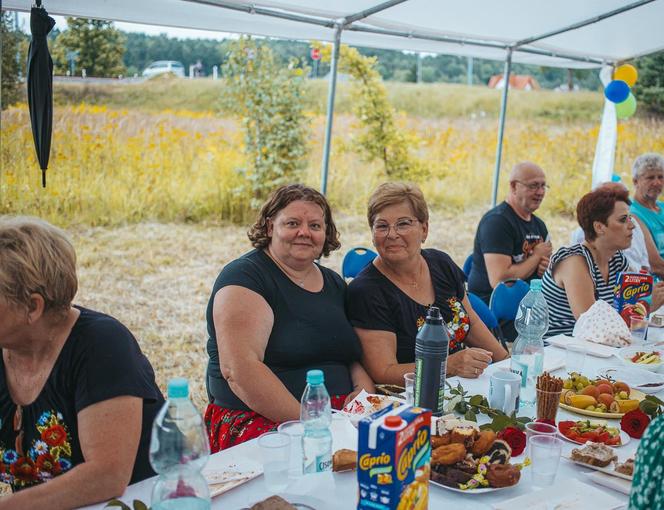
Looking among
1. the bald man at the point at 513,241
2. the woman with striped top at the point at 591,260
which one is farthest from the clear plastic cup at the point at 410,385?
the bald man at the point at 513,241

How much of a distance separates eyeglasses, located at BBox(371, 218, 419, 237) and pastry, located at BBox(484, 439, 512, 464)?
3.76 feet

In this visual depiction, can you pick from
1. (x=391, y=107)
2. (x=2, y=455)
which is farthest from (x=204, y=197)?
(x=2, y=455)

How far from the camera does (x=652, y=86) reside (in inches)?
379

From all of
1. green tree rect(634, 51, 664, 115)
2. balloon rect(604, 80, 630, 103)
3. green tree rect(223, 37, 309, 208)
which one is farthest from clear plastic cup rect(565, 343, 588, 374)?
green tree rect(634, 51, 664, 115)

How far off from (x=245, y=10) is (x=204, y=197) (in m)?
3.67

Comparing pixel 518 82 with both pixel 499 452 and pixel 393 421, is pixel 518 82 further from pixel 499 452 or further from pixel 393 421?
pixel 393 421

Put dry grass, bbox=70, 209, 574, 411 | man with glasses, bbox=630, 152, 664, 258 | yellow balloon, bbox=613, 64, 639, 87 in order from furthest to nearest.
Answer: yellow balloon, bbox=613, 64, 639, 87 → dry grass, bbox=70, 209, 574, 411 → man with glasses, bbox=630, 152, 664, 258

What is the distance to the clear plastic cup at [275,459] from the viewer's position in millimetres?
1438

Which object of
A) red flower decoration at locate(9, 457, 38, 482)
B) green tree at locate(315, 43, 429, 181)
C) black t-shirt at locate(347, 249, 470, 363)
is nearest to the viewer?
red flower decoration at locate(9, 457, 38, 482)

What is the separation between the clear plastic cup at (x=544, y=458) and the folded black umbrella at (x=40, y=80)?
2.05m

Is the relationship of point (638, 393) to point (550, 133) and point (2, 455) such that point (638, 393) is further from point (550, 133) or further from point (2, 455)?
point (550, 133)

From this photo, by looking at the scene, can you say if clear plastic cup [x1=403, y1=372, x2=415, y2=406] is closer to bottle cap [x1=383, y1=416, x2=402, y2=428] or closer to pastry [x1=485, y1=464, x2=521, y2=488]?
pastry [x1=485, y1=464, x2=521, y2=488]

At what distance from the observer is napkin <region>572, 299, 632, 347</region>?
8.82ft

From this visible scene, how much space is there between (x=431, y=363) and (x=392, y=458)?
67cm
